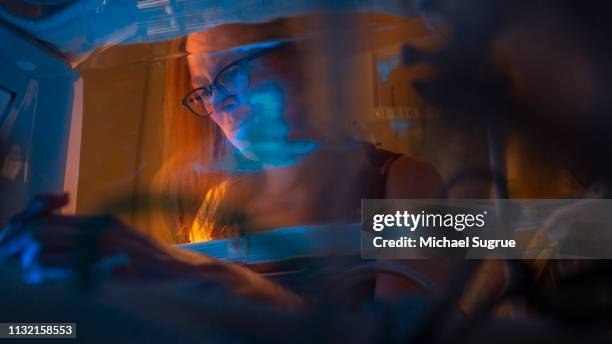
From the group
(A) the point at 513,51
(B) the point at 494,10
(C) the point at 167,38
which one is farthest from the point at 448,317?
(C) the point at 167,38

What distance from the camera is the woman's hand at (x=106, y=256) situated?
1449 mm

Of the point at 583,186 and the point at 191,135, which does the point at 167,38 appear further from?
the point at 583,186

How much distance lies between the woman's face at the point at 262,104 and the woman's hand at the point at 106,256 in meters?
0.34

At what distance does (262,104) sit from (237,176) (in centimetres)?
22

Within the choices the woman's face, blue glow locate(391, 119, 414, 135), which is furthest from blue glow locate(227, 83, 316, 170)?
blue glow locate(391, 119, 414, 135)

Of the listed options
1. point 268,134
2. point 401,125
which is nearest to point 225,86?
point 268,134

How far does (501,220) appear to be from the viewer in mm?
1460

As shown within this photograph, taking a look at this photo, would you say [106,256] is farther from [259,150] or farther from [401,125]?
[401,125]

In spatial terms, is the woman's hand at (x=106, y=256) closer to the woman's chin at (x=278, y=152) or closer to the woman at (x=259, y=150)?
the woman at (x=259, y=150)

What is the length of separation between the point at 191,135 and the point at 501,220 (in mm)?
901

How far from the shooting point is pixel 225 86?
1527mm

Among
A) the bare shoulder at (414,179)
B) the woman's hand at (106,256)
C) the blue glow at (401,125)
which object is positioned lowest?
the woman's hand at (106,256)

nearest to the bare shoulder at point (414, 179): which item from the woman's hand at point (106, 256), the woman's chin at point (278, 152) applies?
the woman's chin at point (278, 152)

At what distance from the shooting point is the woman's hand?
1.45m
